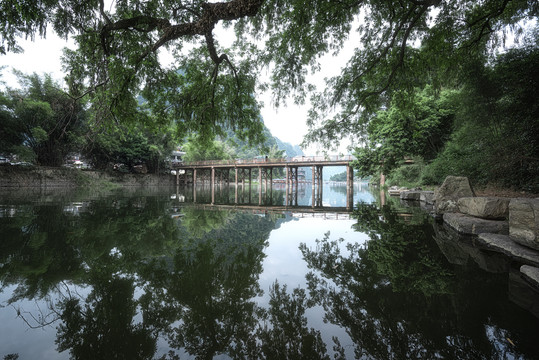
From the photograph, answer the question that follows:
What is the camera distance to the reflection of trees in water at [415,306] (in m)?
1.50

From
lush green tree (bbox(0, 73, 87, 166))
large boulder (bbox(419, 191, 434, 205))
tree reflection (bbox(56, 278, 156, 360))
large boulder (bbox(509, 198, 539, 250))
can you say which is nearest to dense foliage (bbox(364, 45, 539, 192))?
large boulder (bbox(419, 191, 434, 205))

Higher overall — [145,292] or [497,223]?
[497,223]

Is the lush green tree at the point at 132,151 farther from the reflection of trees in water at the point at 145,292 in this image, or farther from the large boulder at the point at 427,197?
the reflection of trees in water at the point at 145,292

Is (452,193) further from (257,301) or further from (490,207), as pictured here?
(257,301)

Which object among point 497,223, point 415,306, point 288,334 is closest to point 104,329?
point 288,334

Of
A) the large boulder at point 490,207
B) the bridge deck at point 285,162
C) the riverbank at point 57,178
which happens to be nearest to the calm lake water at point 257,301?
the large boulder at point 490,207

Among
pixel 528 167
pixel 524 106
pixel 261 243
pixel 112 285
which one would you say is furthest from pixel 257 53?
pixel 528 167

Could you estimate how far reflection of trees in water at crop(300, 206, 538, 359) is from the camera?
4.92ft

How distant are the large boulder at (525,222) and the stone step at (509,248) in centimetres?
9

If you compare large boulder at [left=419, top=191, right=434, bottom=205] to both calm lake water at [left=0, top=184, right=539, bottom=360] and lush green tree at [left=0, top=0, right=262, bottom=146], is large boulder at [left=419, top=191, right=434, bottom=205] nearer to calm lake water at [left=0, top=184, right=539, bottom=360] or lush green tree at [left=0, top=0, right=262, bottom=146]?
calm lake water at [left=0, top=184, right=539, bottom=360]

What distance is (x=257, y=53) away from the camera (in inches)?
257

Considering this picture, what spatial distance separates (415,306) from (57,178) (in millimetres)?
30190

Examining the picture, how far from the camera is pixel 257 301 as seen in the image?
2.13m

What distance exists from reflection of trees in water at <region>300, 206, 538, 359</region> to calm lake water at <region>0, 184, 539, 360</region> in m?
0.01
